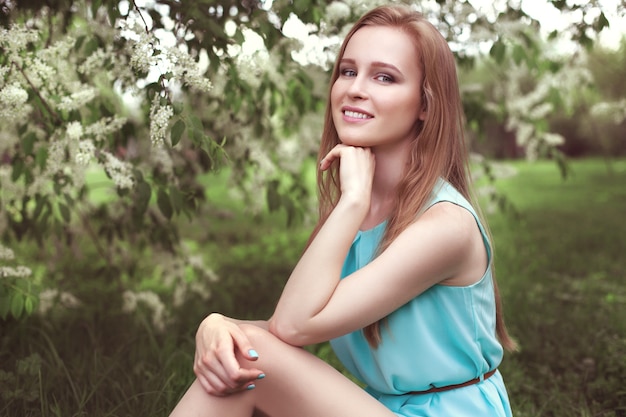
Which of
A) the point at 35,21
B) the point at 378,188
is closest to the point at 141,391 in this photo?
the point at 378,188

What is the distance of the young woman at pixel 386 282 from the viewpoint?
1665 mm

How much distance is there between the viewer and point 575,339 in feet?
10.9

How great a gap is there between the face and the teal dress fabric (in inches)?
9.4

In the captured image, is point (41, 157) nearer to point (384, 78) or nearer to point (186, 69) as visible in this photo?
point (186, 69)

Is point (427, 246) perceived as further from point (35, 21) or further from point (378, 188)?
point (35, 21)

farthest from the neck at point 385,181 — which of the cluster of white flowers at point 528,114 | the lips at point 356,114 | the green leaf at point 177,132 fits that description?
the cluster of white flowers at point 528,114

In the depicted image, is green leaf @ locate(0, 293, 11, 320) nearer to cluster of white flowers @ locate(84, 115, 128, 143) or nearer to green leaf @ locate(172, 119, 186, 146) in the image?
cluster of white flowers @ locate(84, 115, 128, 143)

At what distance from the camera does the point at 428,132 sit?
1.90m

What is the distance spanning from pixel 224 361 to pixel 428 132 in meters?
0.85

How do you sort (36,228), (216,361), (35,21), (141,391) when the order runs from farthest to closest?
1. (36,228)
2. (35,21)
3. (141,391)
4. (216,361)

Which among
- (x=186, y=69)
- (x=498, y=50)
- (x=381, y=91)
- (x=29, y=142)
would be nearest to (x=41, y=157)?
(x=29, y=142)

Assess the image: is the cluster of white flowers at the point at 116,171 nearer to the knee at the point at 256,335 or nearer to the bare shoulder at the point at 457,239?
the knee at the point at 256,335

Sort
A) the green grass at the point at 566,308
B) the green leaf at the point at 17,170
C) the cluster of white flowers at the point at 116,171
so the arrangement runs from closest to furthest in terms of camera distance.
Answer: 1. the cluster of white flowers at the point at 116,171
2. the green leaf at the point at 17,170
3. the green grass at the point at 566,308

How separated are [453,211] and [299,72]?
134 cm
